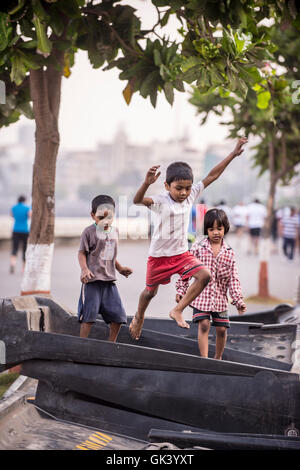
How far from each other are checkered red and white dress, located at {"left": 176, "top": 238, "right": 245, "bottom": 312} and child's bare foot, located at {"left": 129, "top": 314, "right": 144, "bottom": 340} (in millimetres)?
435

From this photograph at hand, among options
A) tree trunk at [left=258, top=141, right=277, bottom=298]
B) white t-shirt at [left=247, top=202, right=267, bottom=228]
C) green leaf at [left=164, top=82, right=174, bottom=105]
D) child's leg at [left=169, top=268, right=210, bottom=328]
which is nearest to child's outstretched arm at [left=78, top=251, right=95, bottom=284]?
child's leg at [left=169, top=268, right=210, bottom=328]

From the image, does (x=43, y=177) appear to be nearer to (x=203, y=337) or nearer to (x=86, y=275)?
(x=86, y=275)

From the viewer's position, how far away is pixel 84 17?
16.9ft

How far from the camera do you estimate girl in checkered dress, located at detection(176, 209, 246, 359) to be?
4.38 meters

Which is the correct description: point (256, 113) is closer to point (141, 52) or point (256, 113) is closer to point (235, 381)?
point (141, 52)

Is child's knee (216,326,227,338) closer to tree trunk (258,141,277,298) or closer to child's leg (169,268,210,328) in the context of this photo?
child's leg (169,268,210,328)

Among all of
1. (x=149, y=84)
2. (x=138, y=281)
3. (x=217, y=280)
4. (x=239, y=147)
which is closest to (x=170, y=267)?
(x=217, y=280)

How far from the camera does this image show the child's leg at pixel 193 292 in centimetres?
407

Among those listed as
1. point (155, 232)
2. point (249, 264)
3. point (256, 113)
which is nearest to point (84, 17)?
point (155, 232)

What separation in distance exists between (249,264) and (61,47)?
12333mm

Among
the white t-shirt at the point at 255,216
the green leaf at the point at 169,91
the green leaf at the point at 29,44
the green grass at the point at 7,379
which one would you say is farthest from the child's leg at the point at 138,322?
the white t-shirt at the point at 255,216

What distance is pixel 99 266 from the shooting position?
4516 mm
